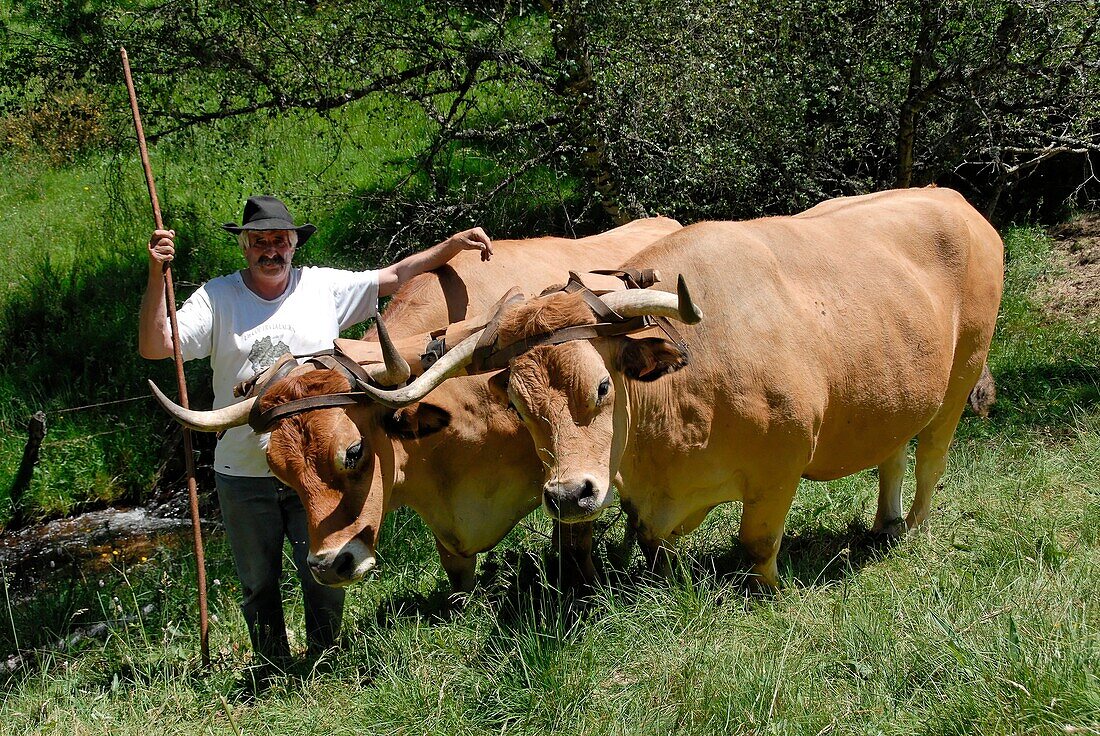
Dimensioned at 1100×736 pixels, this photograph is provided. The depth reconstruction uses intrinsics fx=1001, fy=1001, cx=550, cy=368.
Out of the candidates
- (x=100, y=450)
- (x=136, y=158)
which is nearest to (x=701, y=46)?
(x=100, y=450)

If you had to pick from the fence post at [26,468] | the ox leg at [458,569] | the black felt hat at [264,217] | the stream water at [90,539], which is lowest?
the stream water at [90,539]

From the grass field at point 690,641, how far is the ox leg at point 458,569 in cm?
12

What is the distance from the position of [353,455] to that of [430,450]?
0.81 metres

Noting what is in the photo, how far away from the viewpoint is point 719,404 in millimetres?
5145

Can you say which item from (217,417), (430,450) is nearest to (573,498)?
(430,450)

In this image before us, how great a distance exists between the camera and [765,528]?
5.50 m

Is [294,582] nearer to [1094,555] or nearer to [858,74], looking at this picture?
[1094,555]

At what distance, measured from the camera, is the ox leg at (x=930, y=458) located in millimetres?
6688

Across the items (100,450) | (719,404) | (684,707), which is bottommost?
(100,450)

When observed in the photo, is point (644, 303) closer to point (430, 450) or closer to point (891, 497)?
point (430, 450)

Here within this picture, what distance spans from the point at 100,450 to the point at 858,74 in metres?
8.50

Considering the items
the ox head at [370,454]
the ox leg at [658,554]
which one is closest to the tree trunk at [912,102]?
the ox leg at [658,554]

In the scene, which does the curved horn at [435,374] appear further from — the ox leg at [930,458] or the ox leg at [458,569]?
the ox leg at [930,458]

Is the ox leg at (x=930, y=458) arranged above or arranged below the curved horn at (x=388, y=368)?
below
